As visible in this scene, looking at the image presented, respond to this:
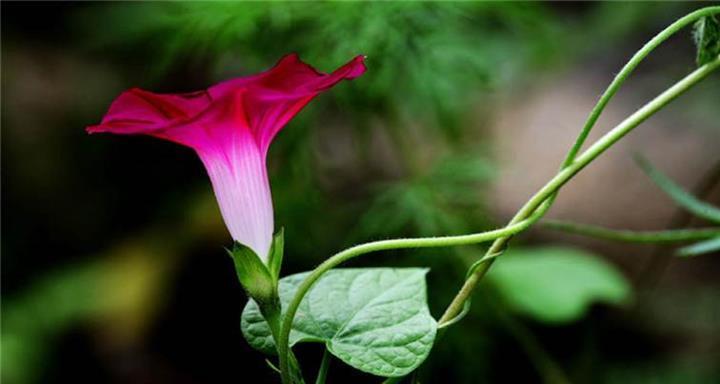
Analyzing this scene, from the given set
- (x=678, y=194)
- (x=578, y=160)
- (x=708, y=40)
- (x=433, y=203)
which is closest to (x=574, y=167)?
(x=578, y=160)

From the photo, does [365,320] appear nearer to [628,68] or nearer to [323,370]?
[323,370]

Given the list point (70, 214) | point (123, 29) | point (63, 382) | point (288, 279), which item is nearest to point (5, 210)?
point (70, 214)

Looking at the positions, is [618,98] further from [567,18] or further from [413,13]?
[413,13]

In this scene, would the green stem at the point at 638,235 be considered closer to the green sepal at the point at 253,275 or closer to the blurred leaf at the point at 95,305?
the green sepal at the point at 253,275

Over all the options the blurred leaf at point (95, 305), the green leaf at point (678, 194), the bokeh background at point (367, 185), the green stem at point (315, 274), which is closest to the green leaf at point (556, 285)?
the bokeh background at point (367, 185)

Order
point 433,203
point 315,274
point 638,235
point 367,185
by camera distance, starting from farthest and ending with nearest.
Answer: point 367,185 < point 433,203 < point 638,235 < point 315,274

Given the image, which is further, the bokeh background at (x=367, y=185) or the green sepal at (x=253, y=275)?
the bokeh background at (x=367, y=185)
